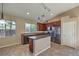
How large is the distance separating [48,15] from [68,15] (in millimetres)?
469

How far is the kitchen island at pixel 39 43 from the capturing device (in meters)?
2.04

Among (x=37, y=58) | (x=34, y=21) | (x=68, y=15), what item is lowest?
(x=37, y=58)

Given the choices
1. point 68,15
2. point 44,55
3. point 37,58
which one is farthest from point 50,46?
point 68,15

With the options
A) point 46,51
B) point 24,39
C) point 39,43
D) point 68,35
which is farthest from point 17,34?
point 68,35

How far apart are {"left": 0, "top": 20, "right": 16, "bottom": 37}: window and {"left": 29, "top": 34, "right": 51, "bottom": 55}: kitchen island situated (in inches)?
15.8

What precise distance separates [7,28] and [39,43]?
0.76m

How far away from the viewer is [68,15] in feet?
7.29

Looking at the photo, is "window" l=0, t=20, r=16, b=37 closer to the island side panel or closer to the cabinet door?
the island side panel

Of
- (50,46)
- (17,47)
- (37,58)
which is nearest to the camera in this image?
(37,58)

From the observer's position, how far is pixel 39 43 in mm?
2221

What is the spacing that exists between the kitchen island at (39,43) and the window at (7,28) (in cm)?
40

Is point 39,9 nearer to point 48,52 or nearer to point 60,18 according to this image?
point 60,18

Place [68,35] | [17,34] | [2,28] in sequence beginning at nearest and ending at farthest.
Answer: [2,28] → [17,34] → [68,35]

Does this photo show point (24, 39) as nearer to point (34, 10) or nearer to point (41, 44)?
point (41, 44)
